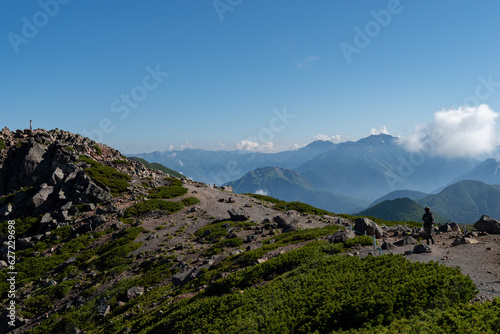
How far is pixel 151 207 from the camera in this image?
52.8 meters

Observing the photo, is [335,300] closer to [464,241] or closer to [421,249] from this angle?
[421,249]

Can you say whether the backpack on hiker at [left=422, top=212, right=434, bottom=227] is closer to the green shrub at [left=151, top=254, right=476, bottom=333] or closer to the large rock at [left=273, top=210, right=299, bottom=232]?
the green shrub at [left=151, top=254, right=476, bottom=333]

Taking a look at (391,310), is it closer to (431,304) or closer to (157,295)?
(431,304)

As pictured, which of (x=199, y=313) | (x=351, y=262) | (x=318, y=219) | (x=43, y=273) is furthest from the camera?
(x=318, y=219)

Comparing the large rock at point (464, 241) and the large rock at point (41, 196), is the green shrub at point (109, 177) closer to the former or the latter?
the large rock at point (41, 196)

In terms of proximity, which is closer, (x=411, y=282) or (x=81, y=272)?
(x=411, y=282)

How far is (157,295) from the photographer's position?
82.8ft

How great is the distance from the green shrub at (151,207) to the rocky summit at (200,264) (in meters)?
0.32

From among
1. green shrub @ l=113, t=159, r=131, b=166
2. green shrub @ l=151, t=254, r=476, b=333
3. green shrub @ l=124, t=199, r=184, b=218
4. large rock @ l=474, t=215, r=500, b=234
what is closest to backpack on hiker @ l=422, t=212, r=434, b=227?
large rock @ l=474, t=215, r=500, b=234

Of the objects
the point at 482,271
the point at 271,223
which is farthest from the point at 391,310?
the point at 271,223

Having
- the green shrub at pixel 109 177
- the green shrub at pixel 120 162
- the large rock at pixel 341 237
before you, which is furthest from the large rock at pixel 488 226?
the green shrub at pixel 120 162

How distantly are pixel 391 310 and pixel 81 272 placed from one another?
36.8 m

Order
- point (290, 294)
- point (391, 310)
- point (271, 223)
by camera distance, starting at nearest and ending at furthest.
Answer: point (391, 310)
point (290, 294)
point (271, 223)

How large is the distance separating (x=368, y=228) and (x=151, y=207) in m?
39.8
